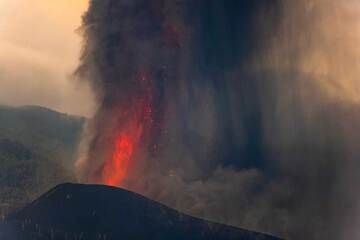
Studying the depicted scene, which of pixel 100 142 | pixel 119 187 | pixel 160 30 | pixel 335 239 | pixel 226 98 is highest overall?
pixel 160 30

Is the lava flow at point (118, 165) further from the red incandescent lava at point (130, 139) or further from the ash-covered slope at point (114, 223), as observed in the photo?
the ash-covered slope at point (114, 223)

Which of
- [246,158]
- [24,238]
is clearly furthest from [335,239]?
[24,238]

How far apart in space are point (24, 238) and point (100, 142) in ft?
102

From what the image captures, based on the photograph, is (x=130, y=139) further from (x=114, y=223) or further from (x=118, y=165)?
(x=114, y=223)

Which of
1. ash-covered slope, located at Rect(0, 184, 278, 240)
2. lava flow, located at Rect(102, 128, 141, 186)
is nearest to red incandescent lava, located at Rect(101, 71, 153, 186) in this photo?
lava flow, located at Rect(102, 128, 141, 186)

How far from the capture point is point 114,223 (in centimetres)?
16400

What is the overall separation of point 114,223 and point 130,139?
77.1 ft

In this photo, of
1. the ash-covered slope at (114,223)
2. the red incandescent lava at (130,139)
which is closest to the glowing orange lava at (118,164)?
the red incandescent lava at (130,139)

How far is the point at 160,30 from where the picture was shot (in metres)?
182

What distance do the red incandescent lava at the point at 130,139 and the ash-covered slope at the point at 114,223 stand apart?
818 cm

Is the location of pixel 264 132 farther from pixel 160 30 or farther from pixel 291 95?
pixel 160 30

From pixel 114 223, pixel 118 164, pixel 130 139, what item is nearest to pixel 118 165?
pixel 118 164

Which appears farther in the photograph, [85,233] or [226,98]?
[226,98]

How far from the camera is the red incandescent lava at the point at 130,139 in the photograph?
174 m
